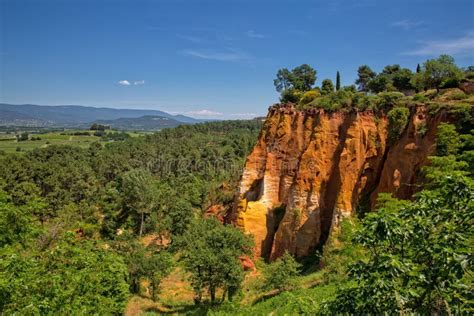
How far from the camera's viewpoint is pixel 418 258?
6.02 metres

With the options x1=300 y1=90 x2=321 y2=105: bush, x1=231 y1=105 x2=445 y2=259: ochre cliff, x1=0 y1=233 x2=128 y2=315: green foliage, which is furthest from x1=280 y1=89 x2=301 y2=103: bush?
x1=0 y1=233 x2=128 y2=315: green foliage

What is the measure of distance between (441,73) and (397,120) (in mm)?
10598

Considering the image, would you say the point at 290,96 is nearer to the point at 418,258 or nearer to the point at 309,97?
the point at 309,97

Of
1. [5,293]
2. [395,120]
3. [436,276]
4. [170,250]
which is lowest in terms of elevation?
[170,250]

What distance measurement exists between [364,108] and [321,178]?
7.84m

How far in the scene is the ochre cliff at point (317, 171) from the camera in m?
28.1

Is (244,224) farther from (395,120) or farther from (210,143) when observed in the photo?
(210,143)

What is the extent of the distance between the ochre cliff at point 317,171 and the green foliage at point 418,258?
22009 millimetres

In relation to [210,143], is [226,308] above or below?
below

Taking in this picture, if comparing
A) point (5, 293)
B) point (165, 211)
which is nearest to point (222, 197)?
point (165, 211)

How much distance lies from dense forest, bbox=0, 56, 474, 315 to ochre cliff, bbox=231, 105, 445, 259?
1.43 meters

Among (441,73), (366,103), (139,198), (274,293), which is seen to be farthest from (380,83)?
(139,198)

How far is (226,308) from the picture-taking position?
24.7 meters

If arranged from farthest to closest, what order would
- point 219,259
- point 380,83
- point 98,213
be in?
1. point 98,213
2. point 380,83
3. point 219,259
